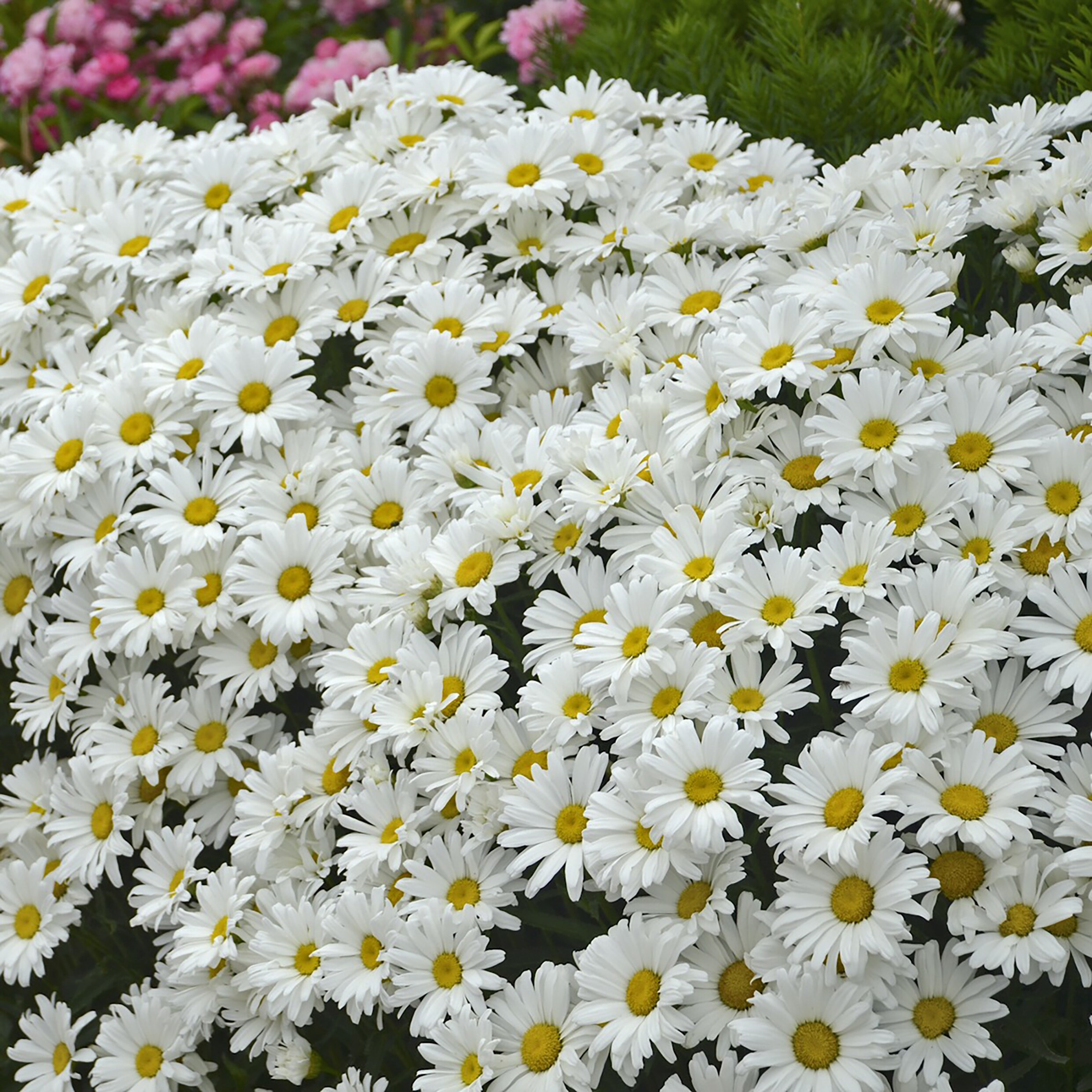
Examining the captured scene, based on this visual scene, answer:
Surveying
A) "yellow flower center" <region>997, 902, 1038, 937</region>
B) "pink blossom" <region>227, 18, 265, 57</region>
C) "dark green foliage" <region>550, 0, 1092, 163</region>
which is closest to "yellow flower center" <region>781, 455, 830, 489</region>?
"yellow flower center" <region>997, 902, 1038, 937</region>

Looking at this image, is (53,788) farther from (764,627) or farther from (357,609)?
(764,627)

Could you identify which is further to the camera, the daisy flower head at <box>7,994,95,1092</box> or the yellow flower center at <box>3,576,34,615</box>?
the yellow flower center at <box>3,576,34,615</box>

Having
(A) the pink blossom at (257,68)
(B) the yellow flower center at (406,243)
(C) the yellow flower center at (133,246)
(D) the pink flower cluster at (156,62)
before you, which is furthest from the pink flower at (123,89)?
(B) the yellow flower center at (406,243)

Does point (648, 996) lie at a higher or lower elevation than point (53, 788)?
higher

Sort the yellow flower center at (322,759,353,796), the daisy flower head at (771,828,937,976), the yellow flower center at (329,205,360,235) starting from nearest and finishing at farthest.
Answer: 1. the daisy flower head at (771,828,937,976)
2. the yellow flower center at (322,759,353,796)
3. the yellow flower center at (329,205,360,235)

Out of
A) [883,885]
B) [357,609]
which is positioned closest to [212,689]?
[357,609]

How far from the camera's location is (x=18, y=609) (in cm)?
263

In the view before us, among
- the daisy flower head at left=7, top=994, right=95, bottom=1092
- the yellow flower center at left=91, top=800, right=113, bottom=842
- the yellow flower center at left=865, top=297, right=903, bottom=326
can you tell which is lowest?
the daisy flower head at left=7, top=994, right=95, bottom=1092

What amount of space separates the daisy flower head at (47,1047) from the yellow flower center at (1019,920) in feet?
5.56

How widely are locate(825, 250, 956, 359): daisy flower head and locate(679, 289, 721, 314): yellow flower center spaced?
33 cm

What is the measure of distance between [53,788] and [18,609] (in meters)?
0.40

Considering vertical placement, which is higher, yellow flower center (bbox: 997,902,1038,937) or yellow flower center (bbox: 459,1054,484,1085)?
yellow flower center (bbox: 997,902,1038,937)

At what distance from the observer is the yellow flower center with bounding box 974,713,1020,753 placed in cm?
172

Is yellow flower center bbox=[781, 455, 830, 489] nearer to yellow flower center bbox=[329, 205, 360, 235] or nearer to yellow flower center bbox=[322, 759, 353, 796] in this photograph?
yellow flower center bbox=[322, 759, 353, 796]
